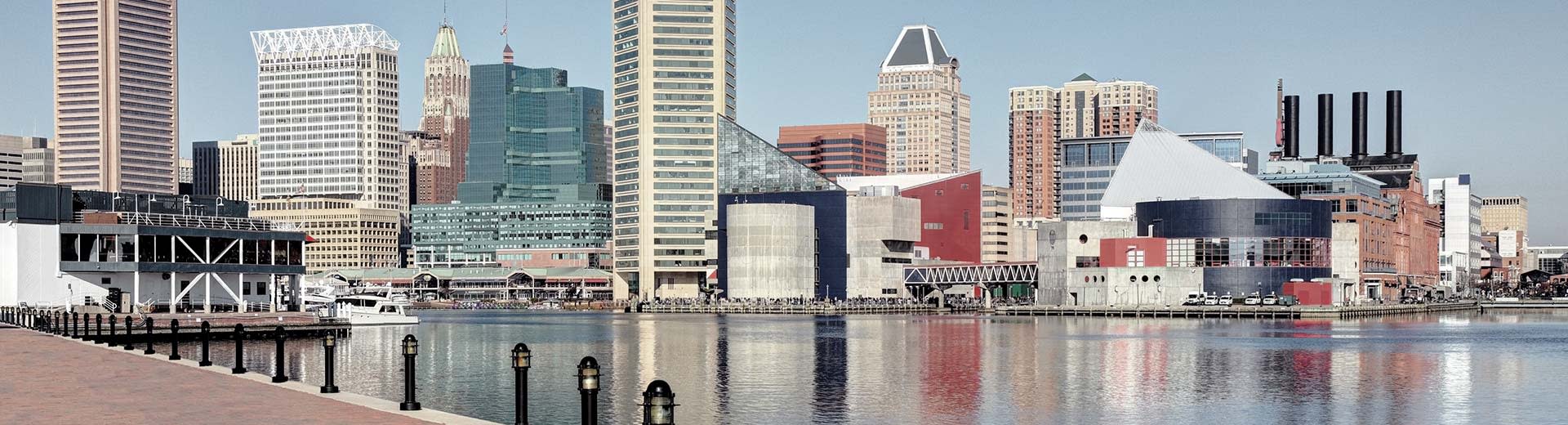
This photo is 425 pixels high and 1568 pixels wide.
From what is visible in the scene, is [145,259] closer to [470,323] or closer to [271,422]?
[470,323]

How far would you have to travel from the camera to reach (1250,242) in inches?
7520

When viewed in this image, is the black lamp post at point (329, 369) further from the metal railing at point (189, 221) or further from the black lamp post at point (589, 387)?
the metal railing at point (189, 221)

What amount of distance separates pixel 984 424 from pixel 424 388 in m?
26.0

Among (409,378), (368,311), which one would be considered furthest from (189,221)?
(409,378)

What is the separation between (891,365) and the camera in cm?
8125

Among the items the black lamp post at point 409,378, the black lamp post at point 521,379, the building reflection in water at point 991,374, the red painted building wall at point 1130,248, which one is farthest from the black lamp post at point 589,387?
the red painted building wall at point 1130,248

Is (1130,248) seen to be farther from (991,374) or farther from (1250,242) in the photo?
(991,374)

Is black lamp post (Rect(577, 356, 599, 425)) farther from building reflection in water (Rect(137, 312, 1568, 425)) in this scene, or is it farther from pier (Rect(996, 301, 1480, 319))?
pier (Rect(996, 301, 1480, 319))

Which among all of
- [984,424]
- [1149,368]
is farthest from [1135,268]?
[984,424]

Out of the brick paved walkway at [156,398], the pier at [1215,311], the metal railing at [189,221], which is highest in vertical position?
the metal railing at [189,221]

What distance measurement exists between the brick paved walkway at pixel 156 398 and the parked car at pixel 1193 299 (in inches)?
6309

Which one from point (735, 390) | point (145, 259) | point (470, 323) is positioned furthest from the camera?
point (470, 323)

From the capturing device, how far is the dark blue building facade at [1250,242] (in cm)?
19112

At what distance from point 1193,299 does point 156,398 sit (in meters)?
170
